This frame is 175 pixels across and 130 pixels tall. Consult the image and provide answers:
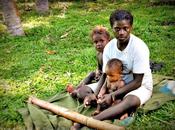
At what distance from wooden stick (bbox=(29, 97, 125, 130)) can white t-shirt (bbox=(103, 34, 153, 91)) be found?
0.81 metres

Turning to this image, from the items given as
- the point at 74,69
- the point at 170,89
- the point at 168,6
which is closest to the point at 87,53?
the point at 74,69

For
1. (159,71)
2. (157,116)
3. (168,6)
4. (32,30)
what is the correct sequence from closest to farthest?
1. (157,116)
2. (159,71)
3. (32,30)
4. (168,6)

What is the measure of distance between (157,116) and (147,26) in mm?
5064

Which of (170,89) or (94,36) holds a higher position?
(94,36)

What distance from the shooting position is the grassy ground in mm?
6039

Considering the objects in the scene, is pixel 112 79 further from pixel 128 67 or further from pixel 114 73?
pixel 128 67

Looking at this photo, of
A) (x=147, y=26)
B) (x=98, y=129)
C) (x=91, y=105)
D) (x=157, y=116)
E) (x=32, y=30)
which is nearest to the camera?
(x=98, y=129)

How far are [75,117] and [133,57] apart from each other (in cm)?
111

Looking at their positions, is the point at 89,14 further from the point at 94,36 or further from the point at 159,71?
the point at 94,36

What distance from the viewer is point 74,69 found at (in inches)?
299

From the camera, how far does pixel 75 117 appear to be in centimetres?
509

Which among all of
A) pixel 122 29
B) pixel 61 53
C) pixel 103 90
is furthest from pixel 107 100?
pixel 61 53

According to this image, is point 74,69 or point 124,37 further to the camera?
point 74,69

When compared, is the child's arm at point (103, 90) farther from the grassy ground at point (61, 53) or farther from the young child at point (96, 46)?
the grassy ground at point (61, 53)
